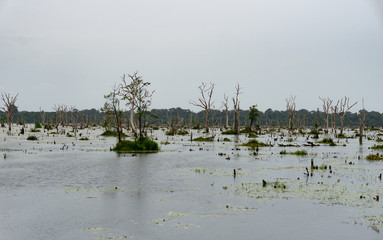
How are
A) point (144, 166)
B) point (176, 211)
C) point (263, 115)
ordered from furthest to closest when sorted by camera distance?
point (263, 115) < point (144, 166) < point (176, 211)

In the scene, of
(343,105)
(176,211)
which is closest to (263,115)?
(343,105)

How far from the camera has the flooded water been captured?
34.9ft

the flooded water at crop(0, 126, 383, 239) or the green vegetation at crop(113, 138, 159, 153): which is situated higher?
the green vegetation at crop(113, 138, 159, 153)

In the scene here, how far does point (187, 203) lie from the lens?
45.6 ft

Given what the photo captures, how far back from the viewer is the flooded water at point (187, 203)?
34.9 feet

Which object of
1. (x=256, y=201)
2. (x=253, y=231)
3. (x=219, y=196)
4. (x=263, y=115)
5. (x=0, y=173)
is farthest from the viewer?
(x=263, y=115)

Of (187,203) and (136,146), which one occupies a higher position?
(136,146)

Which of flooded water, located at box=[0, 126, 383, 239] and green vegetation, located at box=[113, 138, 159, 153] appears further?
green vegetation, located at box=[113, 138, 159, 153]

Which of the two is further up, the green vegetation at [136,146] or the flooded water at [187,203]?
the green vegetation at [136,146]

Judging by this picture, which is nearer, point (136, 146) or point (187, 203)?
point (187, 203)

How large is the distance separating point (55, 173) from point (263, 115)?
16111 cm

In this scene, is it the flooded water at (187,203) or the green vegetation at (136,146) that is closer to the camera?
the flooded water at (187,203)

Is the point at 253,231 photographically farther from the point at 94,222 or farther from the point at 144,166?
the point at 144,166

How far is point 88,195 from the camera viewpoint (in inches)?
602
